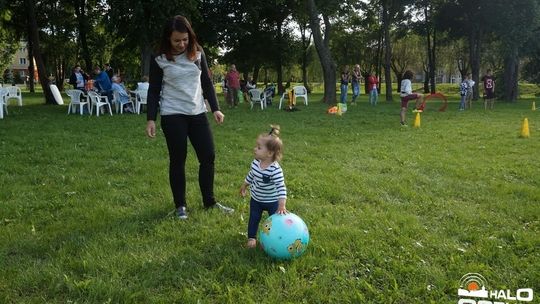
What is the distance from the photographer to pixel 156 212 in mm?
5039

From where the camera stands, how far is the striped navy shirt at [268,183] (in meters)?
3.92

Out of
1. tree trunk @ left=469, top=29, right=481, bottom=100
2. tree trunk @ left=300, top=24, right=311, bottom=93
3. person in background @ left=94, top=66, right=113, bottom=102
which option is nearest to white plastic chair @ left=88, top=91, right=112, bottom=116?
person in background @ left=94, top=66, right=113, bottom=102

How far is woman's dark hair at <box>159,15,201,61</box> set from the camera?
14.3 ft

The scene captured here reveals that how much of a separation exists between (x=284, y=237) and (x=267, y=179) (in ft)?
1.78

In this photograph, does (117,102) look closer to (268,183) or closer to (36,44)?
(36,44)

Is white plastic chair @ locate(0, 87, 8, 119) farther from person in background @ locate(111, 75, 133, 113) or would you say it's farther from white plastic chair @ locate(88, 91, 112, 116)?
person in background @ locate(111, 75, 133, 113)

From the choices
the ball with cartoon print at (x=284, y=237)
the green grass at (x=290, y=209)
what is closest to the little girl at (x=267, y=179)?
the ball with cartoon print at (x=284, y=237)

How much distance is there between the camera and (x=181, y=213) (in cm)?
480

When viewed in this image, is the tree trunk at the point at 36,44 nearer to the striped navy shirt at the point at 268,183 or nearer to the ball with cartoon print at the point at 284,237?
the striped navy shirt at the point at 268,183

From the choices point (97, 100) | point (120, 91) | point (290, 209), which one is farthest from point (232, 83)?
point (290, 209)

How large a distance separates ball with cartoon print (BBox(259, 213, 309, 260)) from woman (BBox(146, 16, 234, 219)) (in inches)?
53.0

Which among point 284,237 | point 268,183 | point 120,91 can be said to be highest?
point 120,91

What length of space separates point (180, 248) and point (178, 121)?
1.30 m

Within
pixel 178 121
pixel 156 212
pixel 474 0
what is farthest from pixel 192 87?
pixel 474 0
